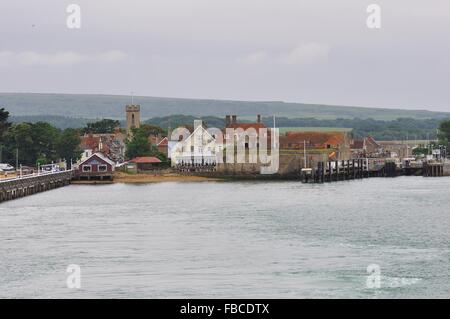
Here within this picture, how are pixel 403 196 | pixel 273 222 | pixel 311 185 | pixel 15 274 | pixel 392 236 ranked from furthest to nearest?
pixel 311 185 < pixel 403 196 < pixel 273 222 < pixel 392 236 < pixel 15 274

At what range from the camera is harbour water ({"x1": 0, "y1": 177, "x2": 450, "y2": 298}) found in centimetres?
4803

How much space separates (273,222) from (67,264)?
24575 mm

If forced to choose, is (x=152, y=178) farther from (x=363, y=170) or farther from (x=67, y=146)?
(x=363, y=170)

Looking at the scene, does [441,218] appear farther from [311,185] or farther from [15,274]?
[311,185]

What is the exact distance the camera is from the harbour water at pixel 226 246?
158 feet

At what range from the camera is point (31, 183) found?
118 m

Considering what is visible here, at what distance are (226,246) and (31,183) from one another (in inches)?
2316

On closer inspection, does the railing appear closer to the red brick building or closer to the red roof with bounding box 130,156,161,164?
the red brick building

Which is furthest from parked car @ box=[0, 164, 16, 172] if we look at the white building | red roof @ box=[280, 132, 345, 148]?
red roof @ box=[280, 132, 345, 148]

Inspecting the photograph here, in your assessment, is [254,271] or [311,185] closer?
[254,271]

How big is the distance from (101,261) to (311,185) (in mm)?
83850

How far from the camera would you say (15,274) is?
51.8 m
